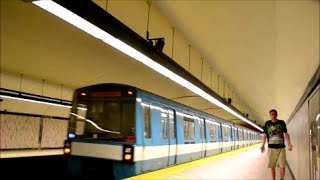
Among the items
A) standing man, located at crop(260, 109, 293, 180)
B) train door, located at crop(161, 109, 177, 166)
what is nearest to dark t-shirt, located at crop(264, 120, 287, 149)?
standing man, located at crop(260, 109, 293, 180)

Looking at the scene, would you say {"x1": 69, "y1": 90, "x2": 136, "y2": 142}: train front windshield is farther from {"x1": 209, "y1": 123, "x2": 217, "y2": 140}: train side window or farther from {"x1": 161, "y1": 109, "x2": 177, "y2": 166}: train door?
{"x1": 209, "y1": 123, "x2": 217, "y2": 140}: train side window

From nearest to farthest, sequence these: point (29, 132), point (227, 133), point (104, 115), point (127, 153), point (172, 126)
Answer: point (127, 153) < point (104, 115) < point (172, 126) < point (29, 132) < point (227, 133)

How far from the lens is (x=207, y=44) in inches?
295

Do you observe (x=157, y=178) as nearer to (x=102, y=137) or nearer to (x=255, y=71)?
(x=102, y=137)

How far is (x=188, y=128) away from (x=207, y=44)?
11.9 ft

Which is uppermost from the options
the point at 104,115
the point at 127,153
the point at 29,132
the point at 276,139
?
the point at 104,115

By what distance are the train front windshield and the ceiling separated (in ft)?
5.45

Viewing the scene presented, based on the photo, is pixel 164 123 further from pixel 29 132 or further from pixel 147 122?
pixel 29 132

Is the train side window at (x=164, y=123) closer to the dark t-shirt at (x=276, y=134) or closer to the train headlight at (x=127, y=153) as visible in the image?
the train headlight at (x=127, y=153)

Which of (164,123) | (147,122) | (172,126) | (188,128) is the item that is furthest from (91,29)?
(188,128)

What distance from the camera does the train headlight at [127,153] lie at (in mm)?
6434

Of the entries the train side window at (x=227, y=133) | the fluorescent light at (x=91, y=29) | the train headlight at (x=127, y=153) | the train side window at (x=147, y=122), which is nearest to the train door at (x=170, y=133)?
the train side window at (x=147, y=122)

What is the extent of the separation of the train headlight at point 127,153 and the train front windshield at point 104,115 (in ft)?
0.57

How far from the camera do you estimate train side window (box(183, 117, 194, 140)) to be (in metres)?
9.98
